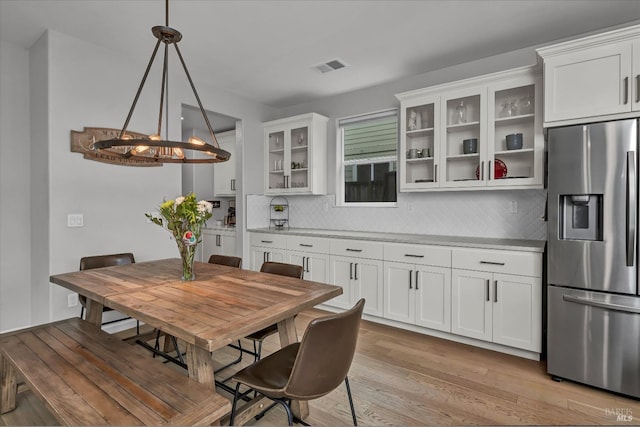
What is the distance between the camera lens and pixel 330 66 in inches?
146

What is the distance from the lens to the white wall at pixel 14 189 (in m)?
3.21

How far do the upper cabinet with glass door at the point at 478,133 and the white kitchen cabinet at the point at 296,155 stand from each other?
1.25 meters

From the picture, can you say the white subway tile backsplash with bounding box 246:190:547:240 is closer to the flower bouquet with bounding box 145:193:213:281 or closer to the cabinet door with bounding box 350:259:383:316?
the cabinet door with bounding box 350:259:383:316

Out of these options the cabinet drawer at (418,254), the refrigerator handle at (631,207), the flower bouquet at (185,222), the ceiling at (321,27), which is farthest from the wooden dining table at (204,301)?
the ceiling at (321,27)

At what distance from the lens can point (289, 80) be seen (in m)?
4.13

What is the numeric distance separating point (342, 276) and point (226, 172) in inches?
126

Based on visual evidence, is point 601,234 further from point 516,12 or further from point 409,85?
point 409,85

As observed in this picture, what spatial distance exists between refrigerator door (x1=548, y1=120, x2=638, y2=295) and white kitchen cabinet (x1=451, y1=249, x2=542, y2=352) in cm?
23

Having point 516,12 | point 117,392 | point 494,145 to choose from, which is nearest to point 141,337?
point 117,392

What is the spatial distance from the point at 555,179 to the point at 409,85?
6.81 ft

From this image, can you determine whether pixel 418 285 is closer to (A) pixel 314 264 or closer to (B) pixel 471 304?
(B) pixel 471 304

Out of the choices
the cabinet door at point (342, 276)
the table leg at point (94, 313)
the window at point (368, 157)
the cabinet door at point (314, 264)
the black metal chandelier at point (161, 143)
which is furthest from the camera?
the window at point (368, 157)

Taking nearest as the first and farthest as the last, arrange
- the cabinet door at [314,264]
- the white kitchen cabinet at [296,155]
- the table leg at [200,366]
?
the table leg at [200,366], the cabinet door at [314,264], the white kitchen cabinet at [296,155]

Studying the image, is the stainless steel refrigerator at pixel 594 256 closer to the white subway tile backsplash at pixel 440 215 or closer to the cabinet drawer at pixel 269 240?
the white subway tile backsplash at pixel 440 215
